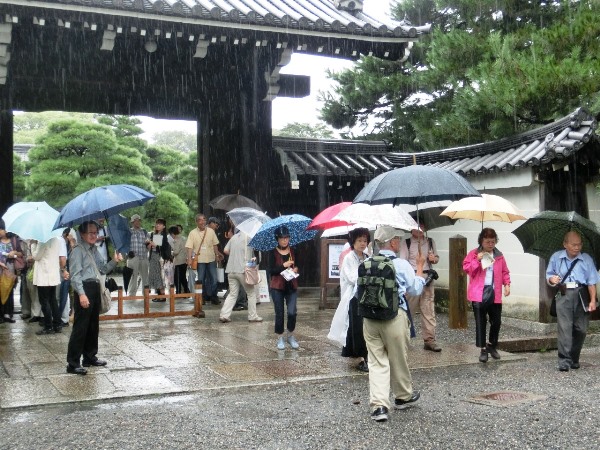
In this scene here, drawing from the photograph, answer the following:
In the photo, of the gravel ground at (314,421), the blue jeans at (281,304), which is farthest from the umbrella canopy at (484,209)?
the blue jeans at (281,304)

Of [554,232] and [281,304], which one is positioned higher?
[554,232]

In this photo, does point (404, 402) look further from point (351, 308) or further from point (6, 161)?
Result: point (6, 161)

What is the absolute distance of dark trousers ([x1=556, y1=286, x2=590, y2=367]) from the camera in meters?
8.74

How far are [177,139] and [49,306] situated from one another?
72532mm

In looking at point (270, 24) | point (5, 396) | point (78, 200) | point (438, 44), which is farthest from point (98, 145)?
point (5, 396)

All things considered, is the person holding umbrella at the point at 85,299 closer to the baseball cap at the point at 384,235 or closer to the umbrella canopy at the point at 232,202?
the baseball cap at the point at 384,235

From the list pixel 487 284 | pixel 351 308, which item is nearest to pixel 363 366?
pixel 351 308

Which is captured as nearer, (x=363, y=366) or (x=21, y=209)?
(x=363, y=366)

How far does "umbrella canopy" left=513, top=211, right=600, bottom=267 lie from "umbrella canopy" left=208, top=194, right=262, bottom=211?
5.27 m

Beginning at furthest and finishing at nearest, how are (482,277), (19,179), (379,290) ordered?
(19,179) → (482,277) → (379,290)

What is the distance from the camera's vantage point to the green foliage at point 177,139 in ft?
263

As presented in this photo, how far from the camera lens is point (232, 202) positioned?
13.2 metres

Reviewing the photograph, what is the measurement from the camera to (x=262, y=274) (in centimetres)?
1362

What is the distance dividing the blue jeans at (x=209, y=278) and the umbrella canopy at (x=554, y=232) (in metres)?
6.29
